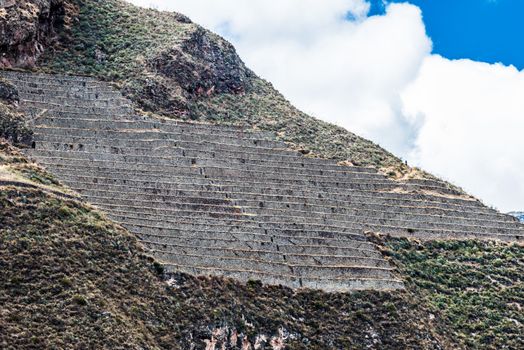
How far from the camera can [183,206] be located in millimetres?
53812

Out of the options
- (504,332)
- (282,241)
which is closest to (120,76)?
(282,241)

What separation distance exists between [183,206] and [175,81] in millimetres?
16070

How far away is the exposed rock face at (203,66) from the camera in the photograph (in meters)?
68.6

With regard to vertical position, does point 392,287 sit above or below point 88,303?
above

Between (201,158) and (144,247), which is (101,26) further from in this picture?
(144,247)

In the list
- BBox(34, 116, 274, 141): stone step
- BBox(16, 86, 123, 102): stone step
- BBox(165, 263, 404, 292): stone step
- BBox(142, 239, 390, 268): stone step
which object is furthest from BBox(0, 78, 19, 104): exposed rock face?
BBox(165, 263, 404, 292): stone step

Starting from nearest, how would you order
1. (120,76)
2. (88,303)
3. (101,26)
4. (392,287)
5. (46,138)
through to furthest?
1. (88,303)
2. (392,287)
3. (46,138)
4. (120,76)
5. (101,26)

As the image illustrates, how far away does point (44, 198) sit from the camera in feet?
158

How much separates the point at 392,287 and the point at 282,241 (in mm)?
5848

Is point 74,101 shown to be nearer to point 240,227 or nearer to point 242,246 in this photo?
point 240,227

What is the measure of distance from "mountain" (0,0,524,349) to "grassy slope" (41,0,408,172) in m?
0.15

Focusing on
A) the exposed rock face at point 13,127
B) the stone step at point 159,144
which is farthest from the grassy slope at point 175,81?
the exposed rock face at point 13,127

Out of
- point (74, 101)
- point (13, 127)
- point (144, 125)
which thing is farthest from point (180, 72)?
point (13, 127)

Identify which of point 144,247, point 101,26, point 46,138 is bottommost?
point 144,247
